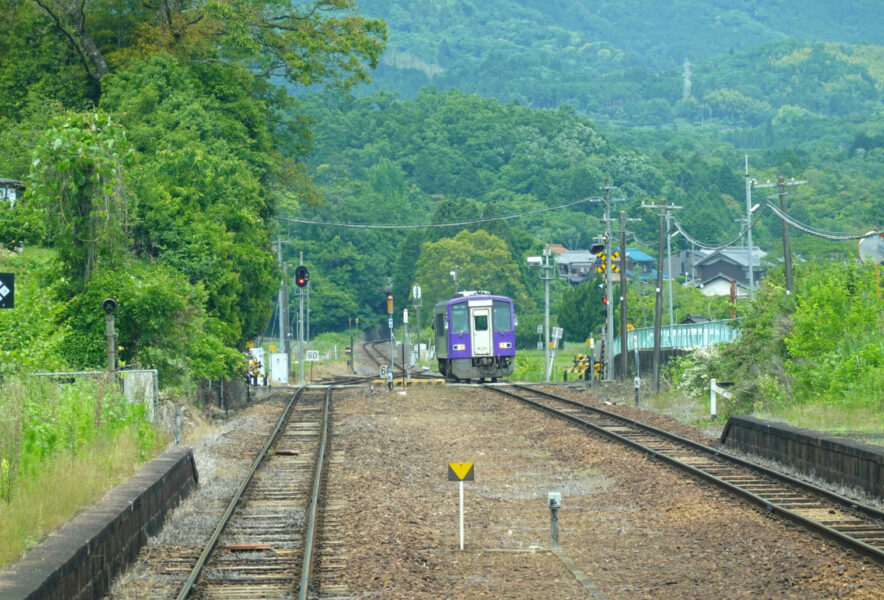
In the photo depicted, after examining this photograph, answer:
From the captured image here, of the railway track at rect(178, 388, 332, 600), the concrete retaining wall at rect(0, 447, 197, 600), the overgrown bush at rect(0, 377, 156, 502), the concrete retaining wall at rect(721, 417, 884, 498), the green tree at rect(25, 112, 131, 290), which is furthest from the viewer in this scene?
the green tree at rect(25, 112, 131, 290)

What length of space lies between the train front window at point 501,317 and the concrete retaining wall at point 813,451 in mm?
21774

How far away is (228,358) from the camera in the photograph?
28.8 metres

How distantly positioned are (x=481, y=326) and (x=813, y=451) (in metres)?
26.1

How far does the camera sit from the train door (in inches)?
1657

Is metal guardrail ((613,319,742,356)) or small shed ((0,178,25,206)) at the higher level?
small shed ((0,178,25,206))

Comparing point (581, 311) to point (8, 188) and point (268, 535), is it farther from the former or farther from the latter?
point (268, 535)

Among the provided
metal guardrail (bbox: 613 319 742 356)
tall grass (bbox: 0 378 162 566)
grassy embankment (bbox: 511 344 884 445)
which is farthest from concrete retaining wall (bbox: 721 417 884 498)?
metal guardrail (bbox: 613 319 742 356)

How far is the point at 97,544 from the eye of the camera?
9.82 metres

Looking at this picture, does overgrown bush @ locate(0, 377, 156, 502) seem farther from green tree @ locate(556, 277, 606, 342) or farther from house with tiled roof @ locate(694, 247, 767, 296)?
house with tiled roof @ locate(694, 247, 767, 296)

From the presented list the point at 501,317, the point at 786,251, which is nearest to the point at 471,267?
the point at 501,317

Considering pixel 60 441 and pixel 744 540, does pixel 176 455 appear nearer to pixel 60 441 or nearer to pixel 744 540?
pixel 60 441

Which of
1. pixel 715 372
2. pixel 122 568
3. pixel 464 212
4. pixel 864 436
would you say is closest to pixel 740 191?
pixel 464 212

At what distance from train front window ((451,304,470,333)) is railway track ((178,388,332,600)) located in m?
20.8

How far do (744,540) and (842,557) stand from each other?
1308 mm
